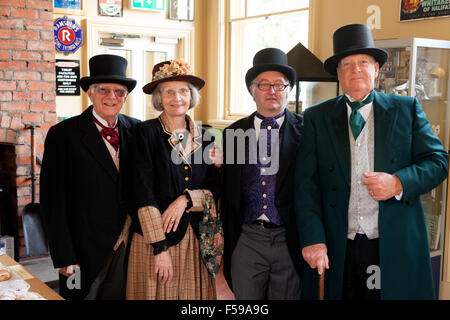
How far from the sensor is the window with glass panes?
15.8 ft

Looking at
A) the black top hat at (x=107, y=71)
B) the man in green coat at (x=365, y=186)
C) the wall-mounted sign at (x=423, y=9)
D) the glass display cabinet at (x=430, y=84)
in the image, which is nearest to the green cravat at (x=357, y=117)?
the man in green coat at (x=365, y=186)

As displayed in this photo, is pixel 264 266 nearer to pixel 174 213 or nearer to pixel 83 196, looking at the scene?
pixel 174 213

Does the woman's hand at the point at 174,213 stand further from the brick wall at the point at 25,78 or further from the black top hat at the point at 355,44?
the brick wall at the point at 25,78

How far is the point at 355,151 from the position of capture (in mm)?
1880

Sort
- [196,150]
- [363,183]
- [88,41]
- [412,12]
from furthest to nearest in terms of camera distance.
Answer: [88,41], [412,12], [196,150], [363,183]

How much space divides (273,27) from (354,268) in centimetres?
375

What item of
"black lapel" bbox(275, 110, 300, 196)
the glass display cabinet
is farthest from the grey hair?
the glass display cabinet

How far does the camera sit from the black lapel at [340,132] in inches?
73.5

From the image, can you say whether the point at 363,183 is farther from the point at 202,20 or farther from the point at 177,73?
the point at 202,20

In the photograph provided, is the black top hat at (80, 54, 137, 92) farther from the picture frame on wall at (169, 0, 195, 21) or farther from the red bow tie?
the picture frame on wall at (169, 0, 195, 21)

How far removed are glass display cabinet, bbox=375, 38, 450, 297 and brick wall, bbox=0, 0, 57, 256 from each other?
104 inches

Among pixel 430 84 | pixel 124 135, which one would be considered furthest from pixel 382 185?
pixel 430 84

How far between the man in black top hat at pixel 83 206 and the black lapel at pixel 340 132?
894 mm

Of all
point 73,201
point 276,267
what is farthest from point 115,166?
point 276,267
